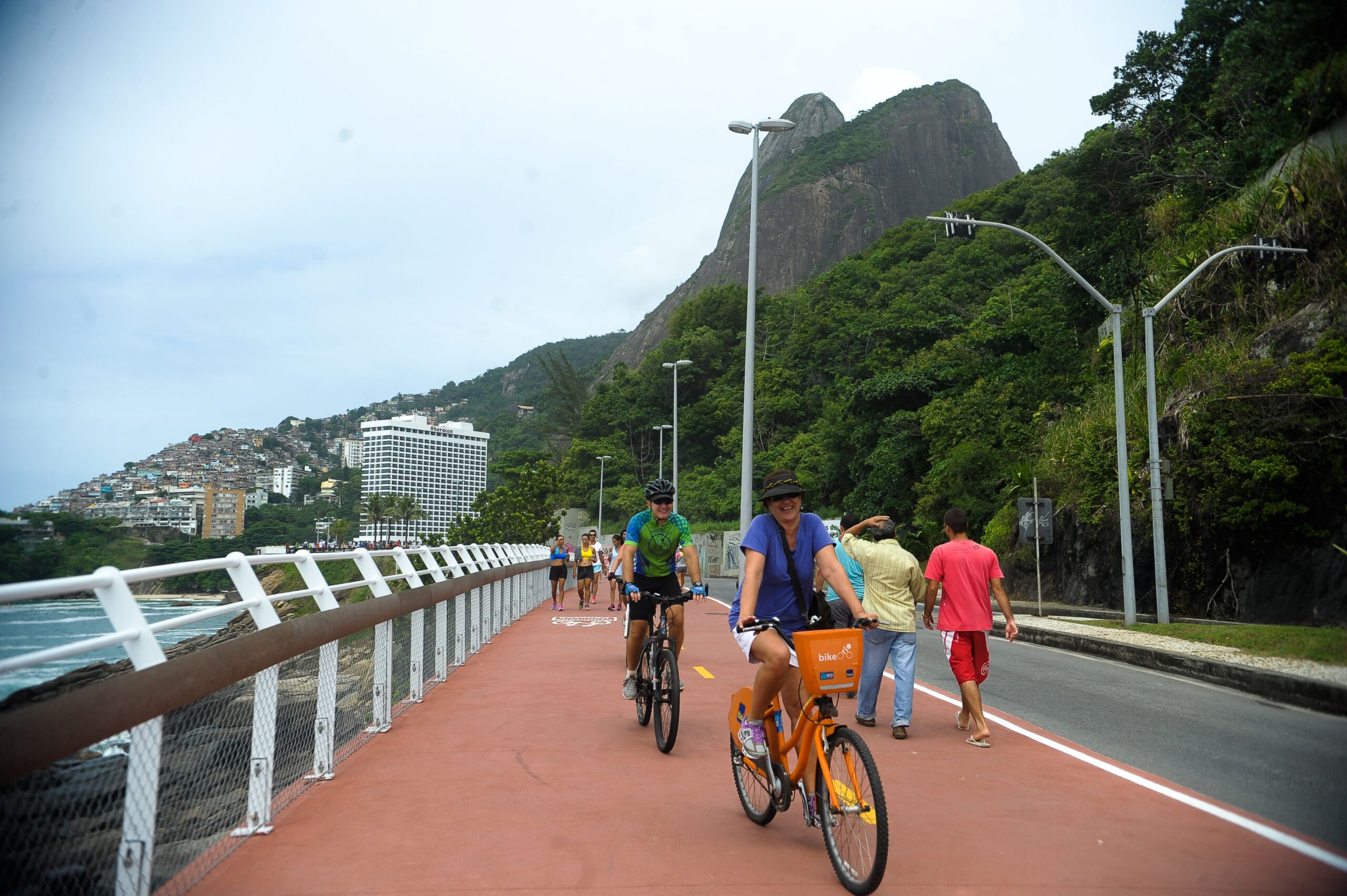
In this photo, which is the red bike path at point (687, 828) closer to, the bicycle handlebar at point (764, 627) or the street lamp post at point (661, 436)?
the bicycle handlebar at point (764, 627)

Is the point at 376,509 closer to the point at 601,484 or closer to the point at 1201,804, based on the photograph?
the point at 601,484

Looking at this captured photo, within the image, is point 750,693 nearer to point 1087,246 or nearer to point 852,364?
point 1087,246

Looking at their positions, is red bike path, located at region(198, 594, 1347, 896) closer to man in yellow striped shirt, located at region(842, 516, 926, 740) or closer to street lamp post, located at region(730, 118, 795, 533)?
man in yellow striped shirt, located at region(842, 516, 926, 740)

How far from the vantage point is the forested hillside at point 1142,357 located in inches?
511

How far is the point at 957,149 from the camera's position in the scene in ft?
460

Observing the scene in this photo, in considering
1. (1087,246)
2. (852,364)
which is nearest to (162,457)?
(1087,246)

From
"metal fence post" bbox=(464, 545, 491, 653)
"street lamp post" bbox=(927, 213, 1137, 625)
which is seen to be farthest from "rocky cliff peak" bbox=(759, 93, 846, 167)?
"metal fence post" bbox=(464, 545, 491, 653)

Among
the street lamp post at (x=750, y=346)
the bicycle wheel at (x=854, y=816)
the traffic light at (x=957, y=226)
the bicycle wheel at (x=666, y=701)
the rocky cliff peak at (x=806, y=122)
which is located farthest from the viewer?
the rocky cliff peak at (x=806, y=122)

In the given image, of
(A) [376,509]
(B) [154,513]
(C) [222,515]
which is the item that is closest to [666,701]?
(B) [154,513]

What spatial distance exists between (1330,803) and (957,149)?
144m

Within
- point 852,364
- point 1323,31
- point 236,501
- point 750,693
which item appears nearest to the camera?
point 1323,31

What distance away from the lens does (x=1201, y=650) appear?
14.5 metres

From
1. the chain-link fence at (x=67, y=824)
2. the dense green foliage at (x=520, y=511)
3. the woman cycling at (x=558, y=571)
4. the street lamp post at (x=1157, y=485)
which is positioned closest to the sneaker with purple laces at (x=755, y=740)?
the chain-link fence at (x=67, y=824)

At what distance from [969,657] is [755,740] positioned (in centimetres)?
351
